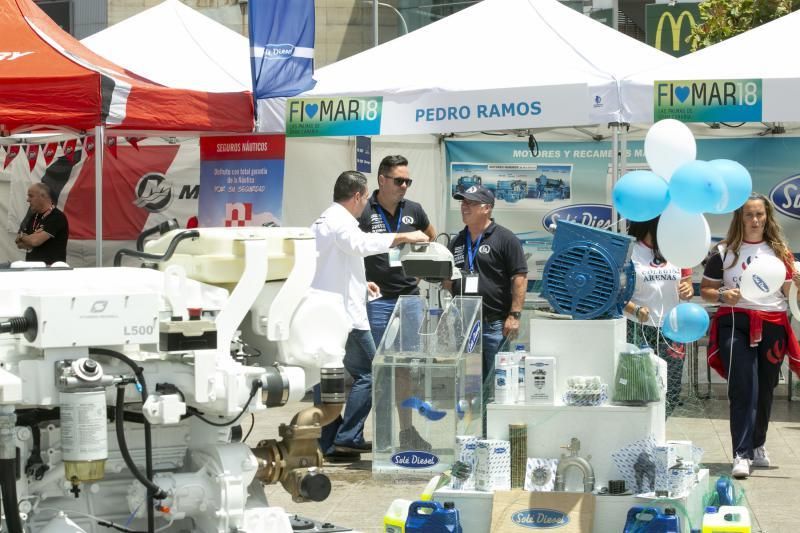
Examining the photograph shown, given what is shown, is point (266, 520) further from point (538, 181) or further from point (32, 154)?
point (32, 154)

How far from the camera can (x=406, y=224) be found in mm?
8711

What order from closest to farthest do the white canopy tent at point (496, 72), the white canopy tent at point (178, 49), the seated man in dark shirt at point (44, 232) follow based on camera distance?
the white canopy tent at point (496, 72)
the seated man in dark shirt at point (44, 232)
the white canopy tent at point (178, 49)

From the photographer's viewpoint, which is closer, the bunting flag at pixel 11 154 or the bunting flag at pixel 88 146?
the bunting flag at pixel 88 146

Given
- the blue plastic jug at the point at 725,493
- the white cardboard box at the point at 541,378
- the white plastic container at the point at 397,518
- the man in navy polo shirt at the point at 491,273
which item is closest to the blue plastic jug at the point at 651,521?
the blue plastic jug at the point at 725,493

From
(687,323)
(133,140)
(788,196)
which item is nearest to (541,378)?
(687,323)

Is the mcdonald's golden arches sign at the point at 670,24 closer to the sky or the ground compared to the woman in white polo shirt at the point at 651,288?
closer to the sky

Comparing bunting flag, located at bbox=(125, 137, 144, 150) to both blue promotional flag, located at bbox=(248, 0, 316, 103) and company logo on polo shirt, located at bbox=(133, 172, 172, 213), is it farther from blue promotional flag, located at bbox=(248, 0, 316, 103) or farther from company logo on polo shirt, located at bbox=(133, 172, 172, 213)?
blue promotional flag, located at bbox=(248, 0, 316, 103)

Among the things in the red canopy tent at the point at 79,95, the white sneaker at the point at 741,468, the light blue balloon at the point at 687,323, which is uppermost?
the red canopy tent at the point at 79,95

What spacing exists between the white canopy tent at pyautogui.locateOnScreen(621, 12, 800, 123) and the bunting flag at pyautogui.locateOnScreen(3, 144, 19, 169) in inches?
343

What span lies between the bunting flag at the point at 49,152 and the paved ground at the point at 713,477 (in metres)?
6.98

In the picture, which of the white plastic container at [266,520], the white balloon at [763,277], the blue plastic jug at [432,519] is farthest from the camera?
the white balloon at [763,277]

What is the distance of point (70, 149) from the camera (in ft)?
50.3

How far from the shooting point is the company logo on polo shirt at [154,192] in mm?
14078

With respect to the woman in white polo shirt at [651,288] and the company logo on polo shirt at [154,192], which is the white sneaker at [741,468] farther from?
the company logo on polo shirt at [154,192]
